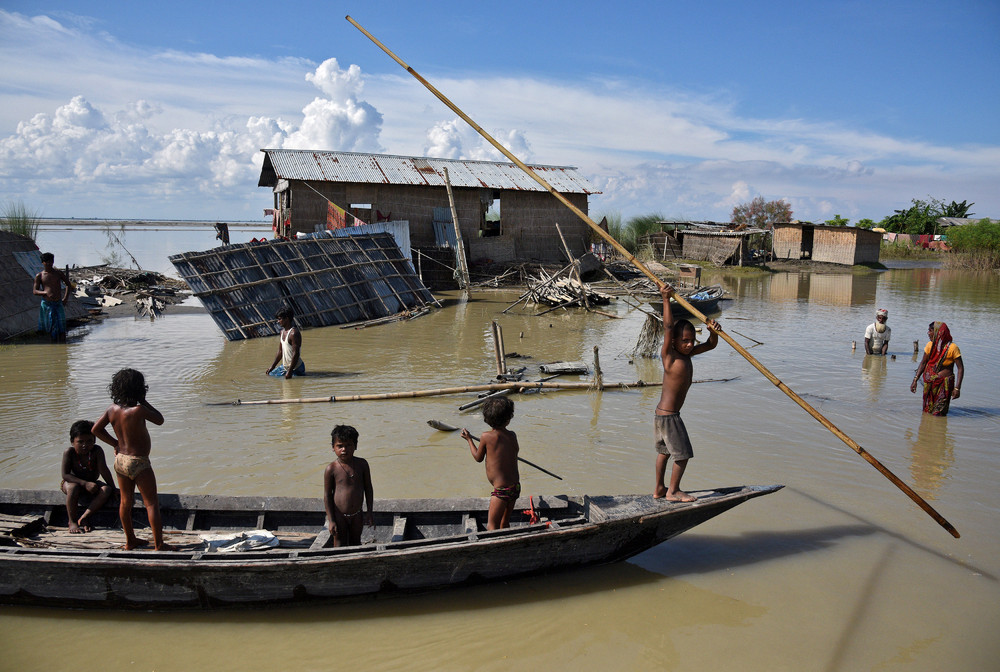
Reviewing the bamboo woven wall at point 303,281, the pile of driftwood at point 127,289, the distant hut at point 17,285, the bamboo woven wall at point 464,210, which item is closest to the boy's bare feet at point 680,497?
the bamboo woven wall at point 303,281

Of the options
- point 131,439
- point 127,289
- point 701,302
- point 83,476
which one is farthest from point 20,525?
point 127,289

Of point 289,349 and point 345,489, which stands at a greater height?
point 289,349

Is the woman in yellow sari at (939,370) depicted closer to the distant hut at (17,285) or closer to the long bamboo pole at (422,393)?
the long bamboo pole at (422,393)

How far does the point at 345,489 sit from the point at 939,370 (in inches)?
266

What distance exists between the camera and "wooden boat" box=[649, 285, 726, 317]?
14.4 metres

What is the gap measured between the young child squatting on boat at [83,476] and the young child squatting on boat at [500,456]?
2446mm

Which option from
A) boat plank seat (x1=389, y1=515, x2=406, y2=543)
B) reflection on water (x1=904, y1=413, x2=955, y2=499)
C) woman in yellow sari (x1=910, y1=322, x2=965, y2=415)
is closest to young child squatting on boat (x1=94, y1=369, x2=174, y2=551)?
boat plank seat (x1=389, y1=515, x2=406, y2=543)

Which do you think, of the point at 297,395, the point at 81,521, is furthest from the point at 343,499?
the point at 297,395

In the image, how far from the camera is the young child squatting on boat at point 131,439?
12.2 ft

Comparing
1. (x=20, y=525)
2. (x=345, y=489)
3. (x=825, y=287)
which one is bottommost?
(x=20, y=525)

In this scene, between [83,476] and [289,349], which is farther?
[289,349]

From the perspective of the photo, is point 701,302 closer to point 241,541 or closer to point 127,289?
point 241,541

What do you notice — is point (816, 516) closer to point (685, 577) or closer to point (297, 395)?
point (685, 577)

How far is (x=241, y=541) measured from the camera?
161 inches
